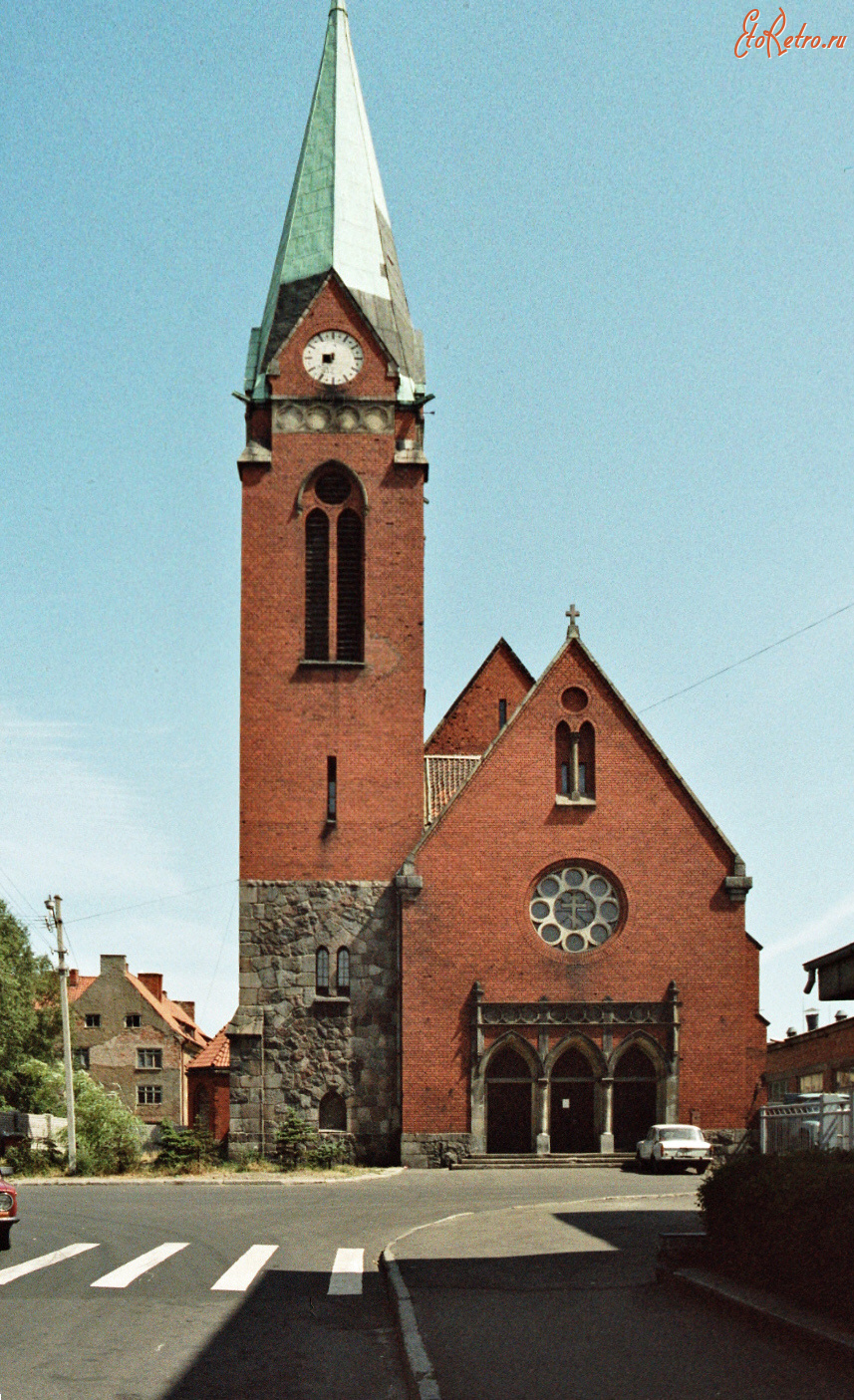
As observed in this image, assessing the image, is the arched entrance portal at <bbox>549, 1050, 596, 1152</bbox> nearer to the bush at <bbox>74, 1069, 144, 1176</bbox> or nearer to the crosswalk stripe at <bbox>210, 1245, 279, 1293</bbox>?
the bush at <bbox>74, 1069, 144, 1176</bbox>

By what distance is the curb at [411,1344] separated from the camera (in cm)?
960

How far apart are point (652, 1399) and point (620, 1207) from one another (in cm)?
1496

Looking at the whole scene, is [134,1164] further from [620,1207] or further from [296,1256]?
[296,1256]

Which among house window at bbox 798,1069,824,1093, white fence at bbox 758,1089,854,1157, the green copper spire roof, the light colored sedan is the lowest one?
the light colored sedan

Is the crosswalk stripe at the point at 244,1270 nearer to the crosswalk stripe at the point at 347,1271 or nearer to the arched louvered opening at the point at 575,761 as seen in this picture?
the crosswalk stripe at the point at 347,1271

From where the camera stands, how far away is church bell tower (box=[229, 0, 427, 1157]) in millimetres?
40500

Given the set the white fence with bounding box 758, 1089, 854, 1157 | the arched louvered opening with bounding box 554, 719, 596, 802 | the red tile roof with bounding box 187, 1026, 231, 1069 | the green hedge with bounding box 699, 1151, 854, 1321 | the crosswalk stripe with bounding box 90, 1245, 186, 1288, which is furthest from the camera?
the red tile roof with bounding box 187, 1026, 231, 1069

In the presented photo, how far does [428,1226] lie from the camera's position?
818 inches

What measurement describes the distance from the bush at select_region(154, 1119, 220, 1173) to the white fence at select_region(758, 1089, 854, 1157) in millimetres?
23271

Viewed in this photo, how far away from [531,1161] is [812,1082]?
12082 millimetres

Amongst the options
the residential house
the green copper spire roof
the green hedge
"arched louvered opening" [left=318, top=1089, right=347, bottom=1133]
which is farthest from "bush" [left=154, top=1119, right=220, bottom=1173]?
the residential house

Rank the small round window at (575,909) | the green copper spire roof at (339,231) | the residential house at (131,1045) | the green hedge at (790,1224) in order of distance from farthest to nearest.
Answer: the residential house at (131,1045) → the green copper spire roof at (339,231) → the small round window at (575,909) → the green hedge at (790,1224)

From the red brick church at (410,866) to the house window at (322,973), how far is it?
0.06 m

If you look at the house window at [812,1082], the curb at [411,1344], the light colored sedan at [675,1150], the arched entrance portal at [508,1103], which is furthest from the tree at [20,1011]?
the curb at [411,1344]
